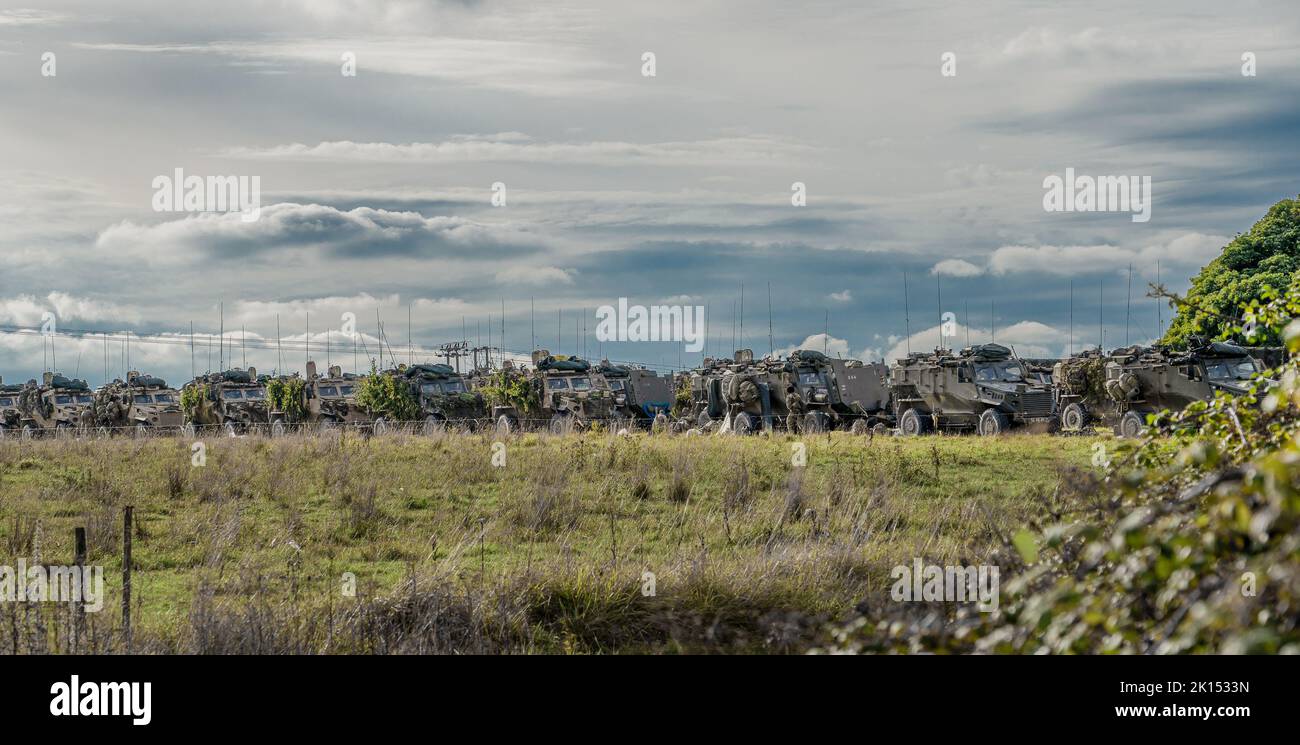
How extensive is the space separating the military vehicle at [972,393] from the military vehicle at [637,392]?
8.89m

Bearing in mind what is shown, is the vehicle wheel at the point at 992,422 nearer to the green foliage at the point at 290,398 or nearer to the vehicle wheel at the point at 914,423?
the vehicle wheel at the point at 914,423

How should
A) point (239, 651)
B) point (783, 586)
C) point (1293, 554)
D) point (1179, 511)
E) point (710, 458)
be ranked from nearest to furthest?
point (1293, 554) → point (1179, 511) → point (239, 651) → point (783, 586) → point (710, 458)

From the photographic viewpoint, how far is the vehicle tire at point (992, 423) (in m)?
30.8

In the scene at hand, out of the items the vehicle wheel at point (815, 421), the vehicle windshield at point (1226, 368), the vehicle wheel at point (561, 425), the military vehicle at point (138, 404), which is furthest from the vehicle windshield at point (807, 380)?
the military vehicle at point (138, 404)

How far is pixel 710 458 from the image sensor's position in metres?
20.2

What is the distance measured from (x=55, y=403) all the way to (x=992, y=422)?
4307 centimetres

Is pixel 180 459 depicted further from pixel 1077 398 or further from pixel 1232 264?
pixel 1232 264

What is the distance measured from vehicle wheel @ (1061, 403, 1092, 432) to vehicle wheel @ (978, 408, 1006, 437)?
1519mm

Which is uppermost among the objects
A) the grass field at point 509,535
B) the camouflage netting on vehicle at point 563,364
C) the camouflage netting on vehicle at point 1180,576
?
the camouflage netting on vehicle at point 563,364

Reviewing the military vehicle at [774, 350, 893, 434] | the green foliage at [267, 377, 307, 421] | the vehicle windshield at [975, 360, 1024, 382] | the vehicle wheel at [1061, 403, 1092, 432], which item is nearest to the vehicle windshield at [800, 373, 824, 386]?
the military vehicle at [774, 350, 893, 434]

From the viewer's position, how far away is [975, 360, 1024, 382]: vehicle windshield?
32781mm

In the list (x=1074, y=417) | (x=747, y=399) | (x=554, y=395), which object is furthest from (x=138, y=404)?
(x=1074, y=417)
